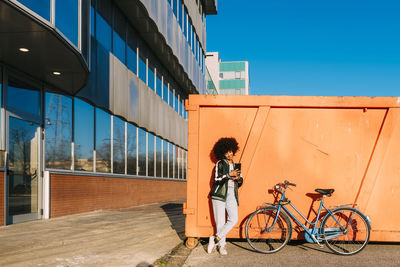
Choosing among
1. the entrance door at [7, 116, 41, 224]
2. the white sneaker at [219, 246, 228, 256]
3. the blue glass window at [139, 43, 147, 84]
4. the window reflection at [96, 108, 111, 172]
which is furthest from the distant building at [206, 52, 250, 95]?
the white sneaker at [219, 246, 228, 256]

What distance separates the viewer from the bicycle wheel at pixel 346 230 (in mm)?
6555

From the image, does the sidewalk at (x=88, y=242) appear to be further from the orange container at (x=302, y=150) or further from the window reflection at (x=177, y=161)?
the window reflection at (x=177, y=161)

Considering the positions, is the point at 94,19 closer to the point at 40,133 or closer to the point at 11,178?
the point at 40,133

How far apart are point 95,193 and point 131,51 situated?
18.5ft

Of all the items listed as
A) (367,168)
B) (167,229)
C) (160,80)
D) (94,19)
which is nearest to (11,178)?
(167,229)

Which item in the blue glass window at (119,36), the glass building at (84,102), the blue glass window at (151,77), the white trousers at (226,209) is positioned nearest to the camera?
the white trousers at (226,209)

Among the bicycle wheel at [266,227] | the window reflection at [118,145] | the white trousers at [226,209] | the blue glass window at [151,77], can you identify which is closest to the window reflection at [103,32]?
the window reflection at [118,145]

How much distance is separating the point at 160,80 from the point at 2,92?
12.2m

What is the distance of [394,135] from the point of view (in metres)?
7.12

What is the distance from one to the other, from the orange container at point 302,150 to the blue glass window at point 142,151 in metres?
10.6

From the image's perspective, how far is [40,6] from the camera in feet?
23.2

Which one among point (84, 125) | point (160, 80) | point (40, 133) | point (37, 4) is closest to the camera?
point (37, 4)

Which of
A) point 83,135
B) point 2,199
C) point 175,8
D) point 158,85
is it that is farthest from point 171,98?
point 2,199

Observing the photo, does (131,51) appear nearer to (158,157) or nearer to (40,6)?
(158,157)
